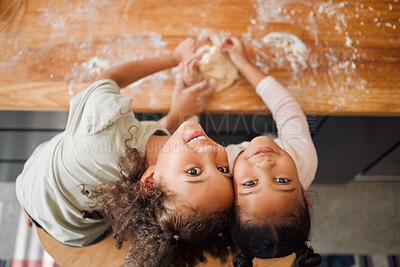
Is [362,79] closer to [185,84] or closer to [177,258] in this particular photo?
[185,84]

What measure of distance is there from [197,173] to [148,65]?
410 millimetres

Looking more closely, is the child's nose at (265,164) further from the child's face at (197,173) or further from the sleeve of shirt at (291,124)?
the sleeve of shirt at (291,124)

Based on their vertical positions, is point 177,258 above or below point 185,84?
below

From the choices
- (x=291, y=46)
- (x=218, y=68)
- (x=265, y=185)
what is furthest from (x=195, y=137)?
(x=291, y=46)

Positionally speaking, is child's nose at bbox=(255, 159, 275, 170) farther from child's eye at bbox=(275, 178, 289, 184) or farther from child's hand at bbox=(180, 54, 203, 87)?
child's hand at bbox=(180, 54, 203, 87)

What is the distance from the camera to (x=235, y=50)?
3.21 feet

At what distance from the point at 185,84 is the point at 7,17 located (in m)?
0.62

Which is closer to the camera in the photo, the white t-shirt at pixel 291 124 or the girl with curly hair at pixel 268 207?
the girl with curly hair at pixel 268 207

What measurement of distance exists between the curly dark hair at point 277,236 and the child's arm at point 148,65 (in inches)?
19.7

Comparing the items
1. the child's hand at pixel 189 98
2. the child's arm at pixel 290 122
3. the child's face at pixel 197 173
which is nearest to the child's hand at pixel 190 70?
the child's hand at pixel 189 98

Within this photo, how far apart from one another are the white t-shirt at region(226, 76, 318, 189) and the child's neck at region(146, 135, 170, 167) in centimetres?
22

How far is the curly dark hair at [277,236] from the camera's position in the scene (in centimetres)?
71

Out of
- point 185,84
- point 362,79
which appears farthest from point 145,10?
point 362,79

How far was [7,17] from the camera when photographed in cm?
102
